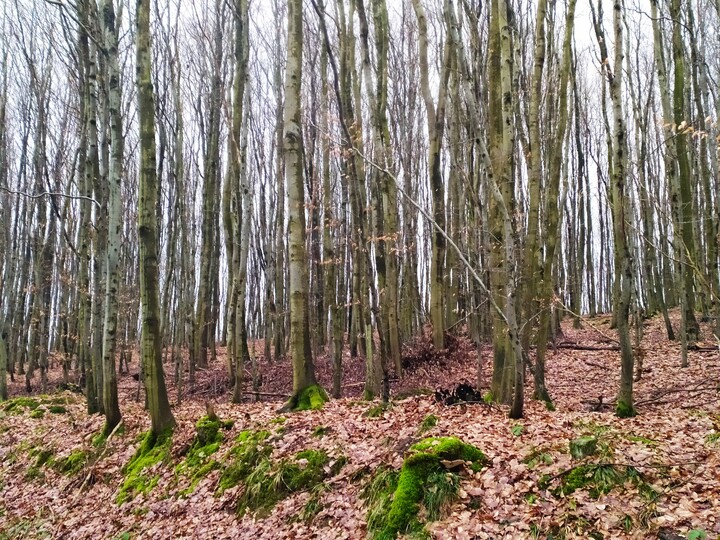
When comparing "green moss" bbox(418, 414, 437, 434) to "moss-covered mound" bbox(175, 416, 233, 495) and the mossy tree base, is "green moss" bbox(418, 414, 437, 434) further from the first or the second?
"moss-covered mound" bbox(175, 416, 233, 495)

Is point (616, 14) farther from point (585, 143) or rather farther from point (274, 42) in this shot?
point (585, 143)

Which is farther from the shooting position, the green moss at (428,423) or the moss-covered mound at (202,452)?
the moss-covered mound at (202,452)

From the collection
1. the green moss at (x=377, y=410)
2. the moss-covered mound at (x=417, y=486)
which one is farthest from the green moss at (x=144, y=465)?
the moss-covered mound at (x=417, y=486)

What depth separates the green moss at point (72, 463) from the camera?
24.7 feet

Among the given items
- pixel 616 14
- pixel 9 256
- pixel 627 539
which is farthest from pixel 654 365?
pixel 9 256

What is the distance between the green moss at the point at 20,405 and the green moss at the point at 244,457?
7.99 meters

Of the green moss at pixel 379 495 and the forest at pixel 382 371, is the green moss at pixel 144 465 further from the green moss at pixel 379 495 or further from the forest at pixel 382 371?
the green moss at pixel 379 495

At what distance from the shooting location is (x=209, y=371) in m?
14.9

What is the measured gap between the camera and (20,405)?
11.8 metres

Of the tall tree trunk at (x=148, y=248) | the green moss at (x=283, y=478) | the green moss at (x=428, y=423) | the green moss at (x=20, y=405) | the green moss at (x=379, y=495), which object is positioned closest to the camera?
the green moss at (x=379, y=495)

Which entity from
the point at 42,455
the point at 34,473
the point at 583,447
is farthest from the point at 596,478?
the point at 42,455

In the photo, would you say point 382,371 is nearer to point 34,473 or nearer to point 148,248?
point 148,248

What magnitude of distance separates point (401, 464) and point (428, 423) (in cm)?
85

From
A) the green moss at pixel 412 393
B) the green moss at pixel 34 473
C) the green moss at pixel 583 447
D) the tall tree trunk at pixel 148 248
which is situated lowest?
the green moss at pixel 34 473
